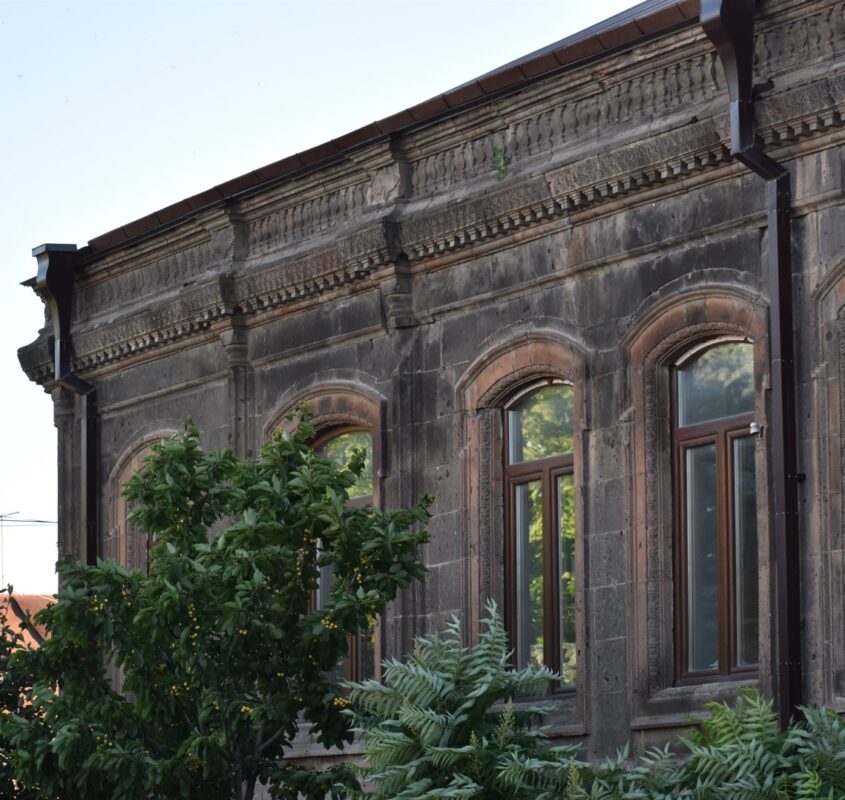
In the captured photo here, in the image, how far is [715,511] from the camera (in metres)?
20.4

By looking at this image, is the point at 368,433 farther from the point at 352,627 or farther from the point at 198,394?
the point at 352,627

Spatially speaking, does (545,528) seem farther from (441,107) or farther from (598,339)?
(441,107)

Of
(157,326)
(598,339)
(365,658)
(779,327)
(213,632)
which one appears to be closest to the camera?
(779,327)

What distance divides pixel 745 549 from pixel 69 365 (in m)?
10.3

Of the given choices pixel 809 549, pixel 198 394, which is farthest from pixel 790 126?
pixel 198 394

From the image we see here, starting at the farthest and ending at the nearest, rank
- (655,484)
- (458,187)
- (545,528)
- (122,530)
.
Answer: (122,530)
(458,187)
(545,528)
(655,484)

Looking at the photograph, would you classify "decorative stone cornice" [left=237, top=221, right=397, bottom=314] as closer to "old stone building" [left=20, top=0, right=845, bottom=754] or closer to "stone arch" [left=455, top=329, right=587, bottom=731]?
"old stone building" [left=20, top=0, right=845, bottom=754]

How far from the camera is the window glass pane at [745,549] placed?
65.5 feet

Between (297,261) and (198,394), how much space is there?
2695 mm

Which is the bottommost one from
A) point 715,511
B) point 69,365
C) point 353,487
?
point 715,511

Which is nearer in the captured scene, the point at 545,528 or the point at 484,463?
the point at 545,528

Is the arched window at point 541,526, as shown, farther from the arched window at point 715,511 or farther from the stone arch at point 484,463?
the arched window at point 715,511

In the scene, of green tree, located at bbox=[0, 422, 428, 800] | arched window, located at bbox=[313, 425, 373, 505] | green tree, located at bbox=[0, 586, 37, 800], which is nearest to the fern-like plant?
green tree, located at bbox=[0, 422, 428, 800]

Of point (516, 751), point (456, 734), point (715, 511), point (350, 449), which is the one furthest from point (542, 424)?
point (516, 751)
